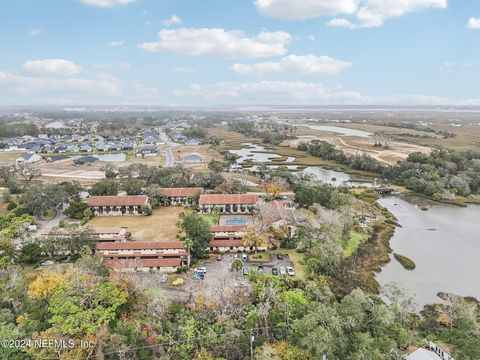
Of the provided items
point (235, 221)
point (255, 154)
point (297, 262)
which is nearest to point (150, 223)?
point (235, 221)

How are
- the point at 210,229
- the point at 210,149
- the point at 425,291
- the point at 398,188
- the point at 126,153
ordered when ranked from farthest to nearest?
the point at 210,149 → the point at 126,153 → the point at 398,188 → the point at 210,229 → the point at 425,291

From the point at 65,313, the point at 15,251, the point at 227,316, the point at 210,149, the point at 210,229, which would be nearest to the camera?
the point at 65,313

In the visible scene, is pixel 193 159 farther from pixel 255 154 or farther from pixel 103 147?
pixel 103 147

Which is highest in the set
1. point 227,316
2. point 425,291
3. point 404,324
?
point 227,316

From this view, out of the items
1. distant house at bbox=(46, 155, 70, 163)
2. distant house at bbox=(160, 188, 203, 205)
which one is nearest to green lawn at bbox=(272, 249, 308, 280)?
distant house at bbox=(160, 188, 203, 205)

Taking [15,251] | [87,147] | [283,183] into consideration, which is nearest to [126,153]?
[87,147]

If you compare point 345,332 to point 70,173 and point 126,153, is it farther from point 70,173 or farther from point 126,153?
point 126,153

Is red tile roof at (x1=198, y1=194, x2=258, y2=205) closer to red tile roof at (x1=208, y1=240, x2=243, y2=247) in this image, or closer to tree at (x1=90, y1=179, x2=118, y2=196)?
red tile roof at (x1=208, y1=240, x2=243, y2=247)

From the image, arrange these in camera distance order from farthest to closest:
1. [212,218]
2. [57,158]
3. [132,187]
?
[57,158]
[132,187]
[212,218]
